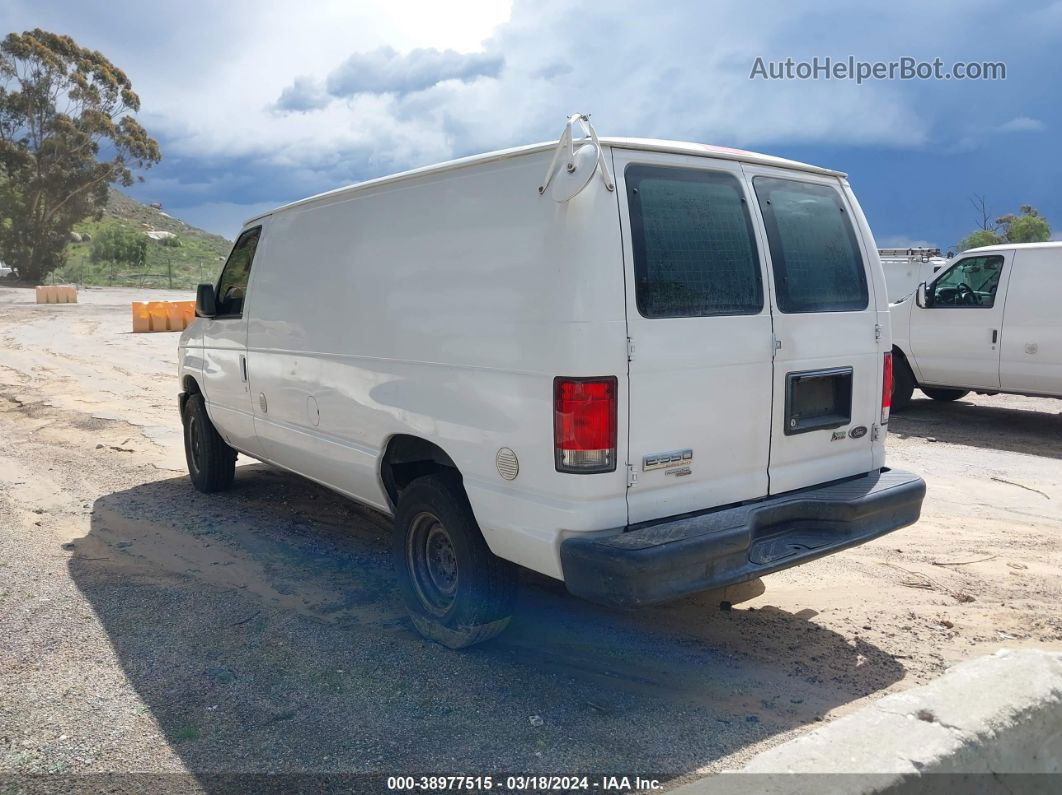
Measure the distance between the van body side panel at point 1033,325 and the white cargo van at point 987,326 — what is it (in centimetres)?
1

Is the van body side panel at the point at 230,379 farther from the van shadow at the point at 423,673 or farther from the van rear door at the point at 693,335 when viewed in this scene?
the van rear door at the point at 693,335

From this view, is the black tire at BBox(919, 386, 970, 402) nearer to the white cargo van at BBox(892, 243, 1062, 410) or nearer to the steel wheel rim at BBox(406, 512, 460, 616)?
the white cargo van at BBox(892, 243, 1062, 410)

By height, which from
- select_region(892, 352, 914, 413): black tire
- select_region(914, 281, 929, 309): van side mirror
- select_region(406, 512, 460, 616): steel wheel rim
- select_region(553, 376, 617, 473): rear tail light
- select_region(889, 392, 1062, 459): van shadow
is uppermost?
select_region(914, 281, 929, 309): van side mirror

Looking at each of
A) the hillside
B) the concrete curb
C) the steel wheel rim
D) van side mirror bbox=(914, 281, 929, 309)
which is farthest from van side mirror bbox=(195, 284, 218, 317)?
the hillside

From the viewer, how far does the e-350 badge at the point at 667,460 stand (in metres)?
3.85

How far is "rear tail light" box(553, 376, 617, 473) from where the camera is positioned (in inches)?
144

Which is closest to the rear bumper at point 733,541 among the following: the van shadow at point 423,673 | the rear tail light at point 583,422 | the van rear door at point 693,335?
the van rear door at point 693,335

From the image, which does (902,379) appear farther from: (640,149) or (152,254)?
(152,254)

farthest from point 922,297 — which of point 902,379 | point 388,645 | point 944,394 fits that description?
point 388,645

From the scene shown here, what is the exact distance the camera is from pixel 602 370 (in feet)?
12.0

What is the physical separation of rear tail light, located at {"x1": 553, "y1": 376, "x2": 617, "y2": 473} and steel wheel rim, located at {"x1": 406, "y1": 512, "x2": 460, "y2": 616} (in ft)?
3.52

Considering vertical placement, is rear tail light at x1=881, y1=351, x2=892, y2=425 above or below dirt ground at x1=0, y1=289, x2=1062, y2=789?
above

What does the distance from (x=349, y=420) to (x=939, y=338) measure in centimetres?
847

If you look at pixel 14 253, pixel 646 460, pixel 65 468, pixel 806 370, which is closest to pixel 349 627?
pixel 646 460
